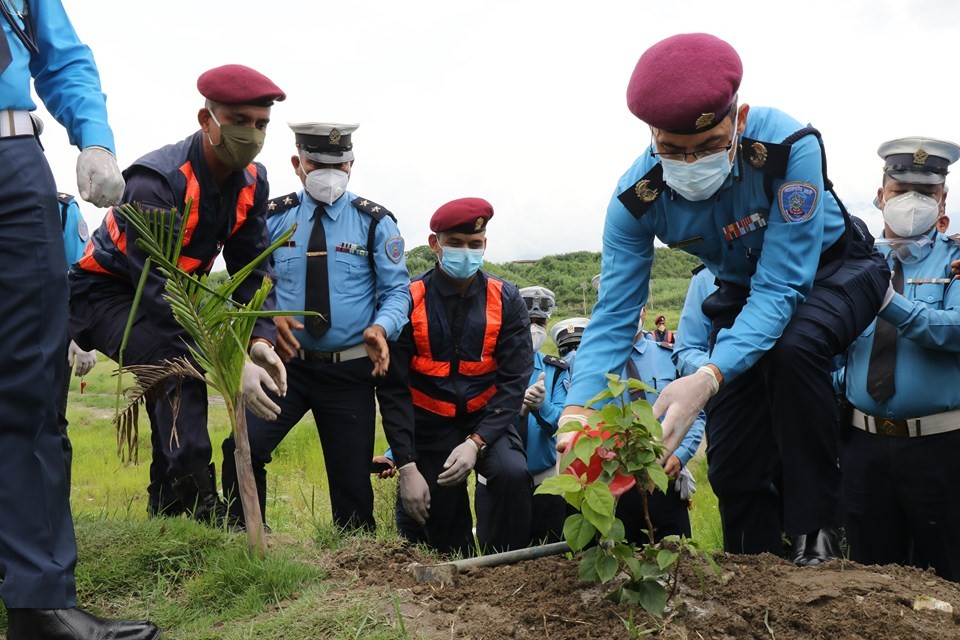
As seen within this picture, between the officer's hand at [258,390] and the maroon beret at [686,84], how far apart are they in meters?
1.61

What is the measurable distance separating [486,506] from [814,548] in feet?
7.03

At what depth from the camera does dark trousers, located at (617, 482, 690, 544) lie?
5.25 m

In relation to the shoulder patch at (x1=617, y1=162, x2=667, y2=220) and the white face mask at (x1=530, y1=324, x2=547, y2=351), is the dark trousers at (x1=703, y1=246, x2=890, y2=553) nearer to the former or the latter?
the shoulder patch at (x1=617, y1=162, x2=667, y2=220)

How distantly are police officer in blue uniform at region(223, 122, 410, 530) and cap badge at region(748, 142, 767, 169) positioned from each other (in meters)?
2.33

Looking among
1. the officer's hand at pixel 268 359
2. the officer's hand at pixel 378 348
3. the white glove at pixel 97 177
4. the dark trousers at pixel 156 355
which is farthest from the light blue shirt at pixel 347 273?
the white glove at pixel 97 177

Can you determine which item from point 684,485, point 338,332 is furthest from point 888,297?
point 338,332

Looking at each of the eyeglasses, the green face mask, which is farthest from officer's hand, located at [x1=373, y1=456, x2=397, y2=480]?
the eyeglasses

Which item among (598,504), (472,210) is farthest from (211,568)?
(472,210)

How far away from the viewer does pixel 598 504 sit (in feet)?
8.41

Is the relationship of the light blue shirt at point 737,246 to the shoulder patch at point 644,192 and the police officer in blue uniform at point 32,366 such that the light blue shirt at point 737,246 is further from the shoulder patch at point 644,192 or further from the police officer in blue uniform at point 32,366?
the police officer in blue uniform at point 32,366

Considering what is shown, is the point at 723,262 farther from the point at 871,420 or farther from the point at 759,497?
the point at 871,420

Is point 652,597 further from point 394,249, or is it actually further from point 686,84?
point 394,249

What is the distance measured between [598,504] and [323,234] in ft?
10.5

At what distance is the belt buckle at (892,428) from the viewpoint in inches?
165
